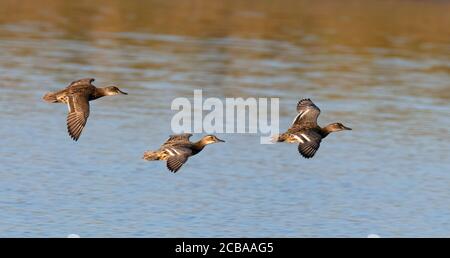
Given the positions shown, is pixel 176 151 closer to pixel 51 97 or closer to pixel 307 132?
pixel 51 97

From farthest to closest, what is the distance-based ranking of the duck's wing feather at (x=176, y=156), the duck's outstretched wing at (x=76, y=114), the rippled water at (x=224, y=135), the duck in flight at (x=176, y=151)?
the rippled water at (x=224, y=135), the duck's outstretched wing at (x=76, y=114), the duck in flight at (x=176, y=151), the duck's wing feather at (x=176, y=156)

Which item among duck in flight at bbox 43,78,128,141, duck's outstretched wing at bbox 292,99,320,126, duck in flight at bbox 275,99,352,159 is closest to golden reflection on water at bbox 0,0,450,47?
duck's outstretched wing at bbox 292,99,320,126

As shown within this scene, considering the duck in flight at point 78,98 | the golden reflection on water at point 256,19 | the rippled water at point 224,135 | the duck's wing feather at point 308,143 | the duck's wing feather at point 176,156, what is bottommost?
the duck's wing feather at point 176,156

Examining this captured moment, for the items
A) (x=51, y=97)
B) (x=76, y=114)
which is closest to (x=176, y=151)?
(x=76, y=114)

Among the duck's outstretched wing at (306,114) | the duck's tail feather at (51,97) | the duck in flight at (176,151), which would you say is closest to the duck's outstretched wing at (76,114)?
the duck's tail feather at (51,97)

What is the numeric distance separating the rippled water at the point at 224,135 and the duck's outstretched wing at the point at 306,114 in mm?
2214

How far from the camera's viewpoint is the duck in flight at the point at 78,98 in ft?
78.1

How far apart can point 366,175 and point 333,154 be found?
223 centimetres

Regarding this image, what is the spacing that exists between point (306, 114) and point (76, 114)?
4.23 m

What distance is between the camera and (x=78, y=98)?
80.5ft

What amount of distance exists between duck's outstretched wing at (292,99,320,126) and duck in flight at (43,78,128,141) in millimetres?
3291

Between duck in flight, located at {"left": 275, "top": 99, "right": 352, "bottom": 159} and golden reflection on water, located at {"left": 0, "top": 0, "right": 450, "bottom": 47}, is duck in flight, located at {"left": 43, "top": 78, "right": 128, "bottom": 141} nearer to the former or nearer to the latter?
duck in flight, located at {"left": 275, "top": 99, "right": 352, "bottom": 159}

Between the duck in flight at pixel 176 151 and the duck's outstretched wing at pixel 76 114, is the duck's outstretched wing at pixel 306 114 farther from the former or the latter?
the duck's outstretched wing at pixel 76 114
